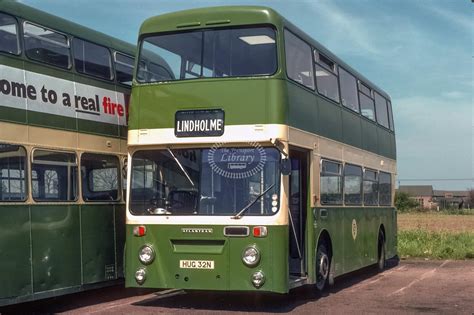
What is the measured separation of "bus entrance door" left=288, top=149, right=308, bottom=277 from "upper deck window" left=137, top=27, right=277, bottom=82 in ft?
5.31

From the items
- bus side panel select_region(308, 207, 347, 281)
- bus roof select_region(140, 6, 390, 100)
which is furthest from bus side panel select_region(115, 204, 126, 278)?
bus side panel select_region(308, 207, 347, 281)

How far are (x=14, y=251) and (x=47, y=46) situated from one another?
10.3 ft

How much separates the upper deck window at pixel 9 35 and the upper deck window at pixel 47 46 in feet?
0.64

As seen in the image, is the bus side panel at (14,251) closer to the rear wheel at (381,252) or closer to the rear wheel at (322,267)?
the rear wheel at (322,267)

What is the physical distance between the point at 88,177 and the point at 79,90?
1.40 meters

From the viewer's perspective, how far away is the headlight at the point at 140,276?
1080 centimetres

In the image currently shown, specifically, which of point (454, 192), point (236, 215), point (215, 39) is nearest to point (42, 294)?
point (236, 215)

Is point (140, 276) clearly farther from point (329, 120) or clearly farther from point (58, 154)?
point (329, 120)

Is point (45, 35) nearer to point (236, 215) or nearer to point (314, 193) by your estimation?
point (236, 215)

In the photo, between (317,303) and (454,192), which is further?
(454,192)

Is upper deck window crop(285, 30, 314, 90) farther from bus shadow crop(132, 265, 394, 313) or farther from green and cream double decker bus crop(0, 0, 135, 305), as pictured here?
bus shadow crop(132, 265, 394, 313)

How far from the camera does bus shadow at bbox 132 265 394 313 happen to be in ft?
36.6

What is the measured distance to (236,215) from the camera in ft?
34.3

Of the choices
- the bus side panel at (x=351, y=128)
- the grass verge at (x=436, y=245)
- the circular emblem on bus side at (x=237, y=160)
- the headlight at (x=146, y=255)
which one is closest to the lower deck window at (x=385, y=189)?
the bus side panel at (x=351, y=128)
